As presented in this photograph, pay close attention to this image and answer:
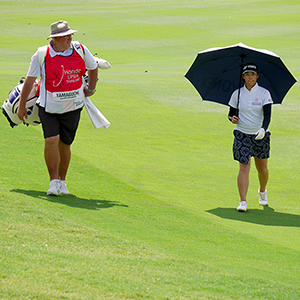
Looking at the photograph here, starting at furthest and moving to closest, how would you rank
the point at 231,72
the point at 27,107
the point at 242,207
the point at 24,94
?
the point at 231,72 → the point at 242,207 → the point at 27,107 → the point at 24,94

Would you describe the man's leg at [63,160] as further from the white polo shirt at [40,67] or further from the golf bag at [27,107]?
the white polo shirt at [40,67]

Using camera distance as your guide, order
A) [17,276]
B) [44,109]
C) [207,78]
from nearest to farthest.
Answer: [17,276]
[44,109]
[207,78]

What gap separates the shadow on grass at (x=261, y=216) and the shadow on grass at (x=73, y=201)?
129cm

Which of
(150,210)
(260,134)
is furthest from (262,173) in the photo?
(150,210)

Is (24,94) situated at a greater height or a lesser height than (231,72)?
lesser

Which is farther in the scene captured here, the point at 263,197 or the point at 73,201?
the point at 263,197

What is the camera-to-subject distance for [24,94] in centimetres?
600

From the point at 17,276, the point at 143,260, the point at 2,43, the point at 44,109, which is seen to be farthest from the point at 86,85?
the point at 2,43

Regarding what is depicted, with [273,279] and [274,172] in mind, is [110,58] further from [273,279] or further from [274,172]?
[273,279]

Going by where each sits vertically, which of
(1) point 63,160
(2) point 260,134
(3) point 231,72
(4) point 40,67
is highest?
(4) point 40,67

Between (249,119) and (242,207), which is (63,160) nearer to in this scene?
(242,207)

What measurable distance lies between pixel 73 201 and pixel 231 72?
288cm

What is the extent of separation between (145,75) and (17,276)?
1578cm

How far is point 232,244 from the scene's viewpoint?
4.92 metres
